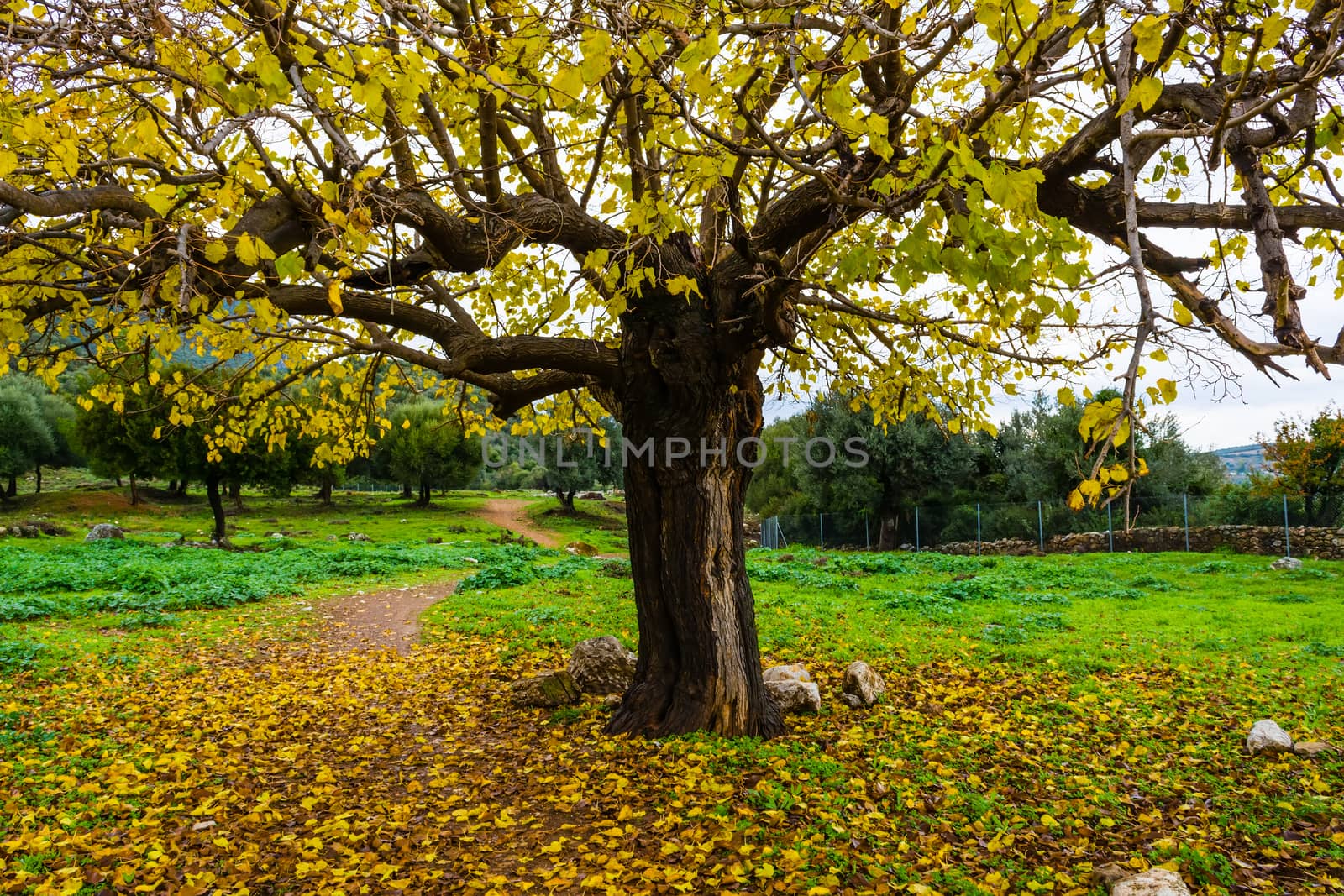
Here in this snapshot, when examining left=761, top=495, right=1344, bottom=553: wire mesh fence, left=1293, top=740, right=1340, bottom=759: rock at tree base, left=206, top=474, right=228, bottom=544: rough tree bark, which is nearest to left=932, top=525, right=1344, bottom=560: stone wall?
left=761, top=495, right=1344, bottom=553: wire mesh fence

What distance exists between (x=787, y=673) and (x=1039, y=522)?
20192 millimetres

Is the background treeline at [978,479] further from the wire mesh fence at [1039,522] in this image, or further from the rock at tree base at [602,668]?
the rock at tree base at [602,668]

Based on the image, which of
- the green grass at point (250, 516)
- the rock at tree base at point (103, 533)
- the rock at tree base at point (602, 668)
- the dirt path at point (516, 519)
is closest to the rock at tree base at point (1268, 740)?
the rock at tree base at point (602, 668)

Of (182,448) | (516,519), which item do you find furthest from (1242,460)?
(182,448)

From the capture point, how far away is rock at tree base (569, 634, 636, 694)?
23.2ft

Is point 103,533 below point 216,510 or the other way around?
below

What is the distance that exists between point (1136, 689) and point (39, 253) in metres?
10.0

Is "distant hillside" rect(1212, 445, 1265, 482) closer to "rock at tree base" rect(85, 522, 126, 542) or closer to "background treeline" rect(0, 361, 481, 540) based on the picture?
"background treeline" rect(0, 361, 481, 540)

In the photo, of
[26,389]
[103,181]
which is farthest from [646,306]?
[26,389]

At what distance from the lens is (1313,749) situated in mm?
5410

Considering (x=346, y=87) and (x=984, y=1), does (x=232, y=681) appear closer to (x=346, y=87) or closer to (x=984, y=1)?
(x=346, y=87)

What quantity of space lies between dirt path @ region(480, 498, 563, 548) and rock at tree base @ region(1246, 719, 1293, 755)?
984 inches

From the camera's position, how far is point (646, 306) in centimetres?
588

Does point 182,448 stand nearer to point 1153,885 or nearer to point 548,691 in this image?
point 548,691
